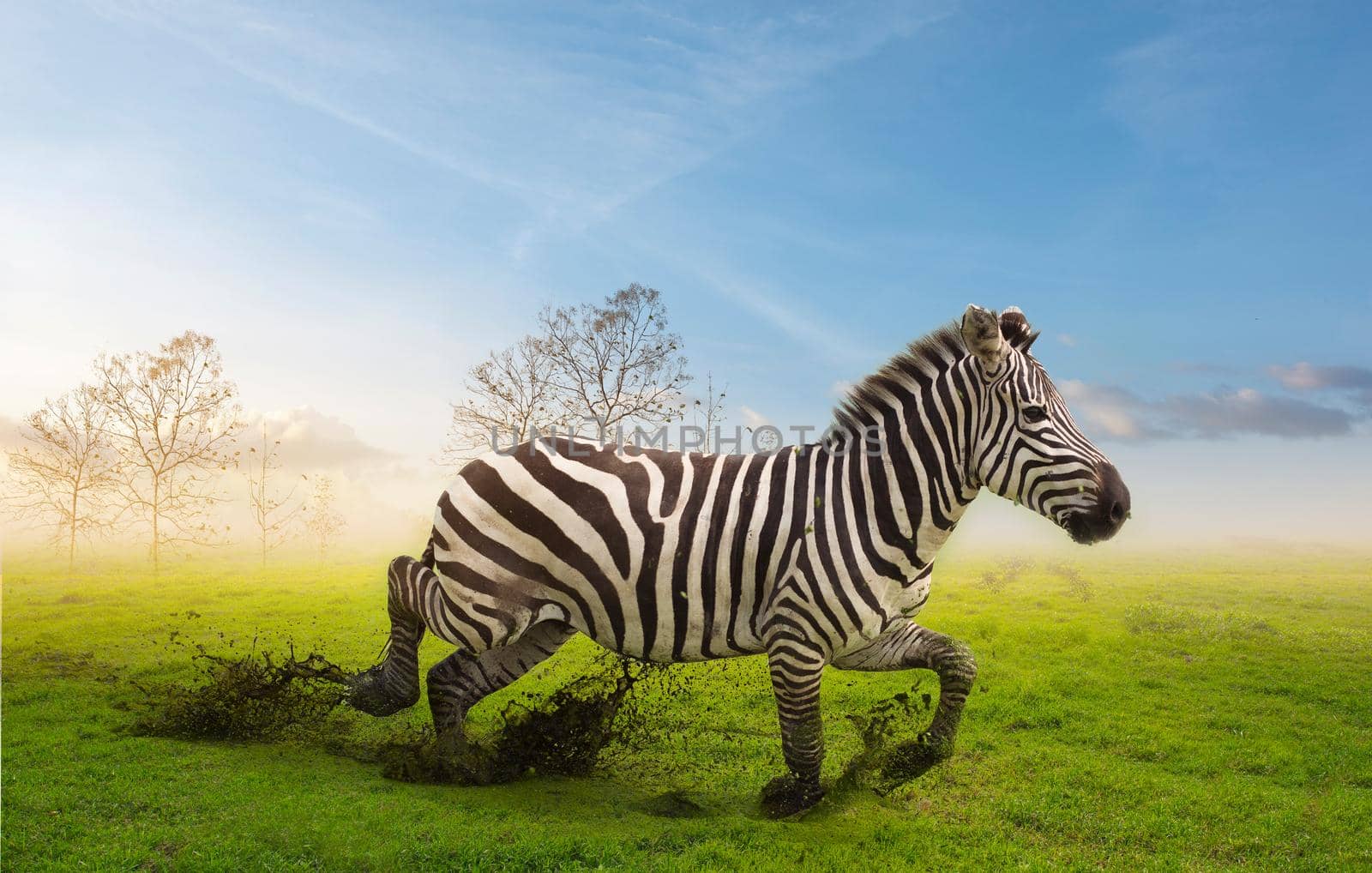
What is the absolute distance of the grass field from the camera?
16.2ft

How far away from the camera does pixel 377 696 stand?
6.31 metres

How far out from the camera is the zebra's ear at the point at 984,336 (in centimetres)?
499

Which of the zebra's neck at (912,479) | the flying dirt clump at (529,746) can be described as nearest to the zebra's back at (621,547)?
the zebra's neck at (912,479)

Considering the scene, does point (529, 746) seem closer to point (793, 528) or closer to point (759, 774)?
point (759, 774)

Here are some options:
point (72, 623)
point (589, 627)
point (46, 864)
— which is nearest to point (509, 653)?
point (589, 627)

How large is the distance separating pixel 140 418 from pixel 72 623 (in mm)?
8003

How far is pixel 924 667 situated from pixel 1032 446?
5.72ft

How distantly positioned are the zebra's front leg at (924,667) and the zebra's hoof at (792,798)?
66 centimetres

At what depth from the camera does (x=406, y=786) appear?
5840 millimetres

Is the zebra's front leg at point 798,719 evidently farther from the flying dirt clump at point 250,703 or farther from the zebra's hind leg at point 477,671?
the flying dirt clump at point 250,703

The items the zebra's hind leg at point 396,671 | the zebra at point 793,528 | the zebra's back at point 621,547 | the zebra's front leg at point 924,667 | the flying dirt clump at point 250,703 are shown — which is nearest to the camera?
the zebra at point 793,528

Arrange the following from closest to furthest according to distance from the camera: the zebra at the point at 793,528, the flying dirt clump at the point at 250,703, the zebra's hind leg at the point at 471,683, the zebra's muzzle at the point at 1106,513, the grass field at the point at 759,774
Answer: the zebra's muzzle at the point at 1106,513
the grass field at the point at 759,774
the zebra at the point at 793,528
the zebra's hind leg at the point at 471,683
the flying dirt clump at the point at 250,703

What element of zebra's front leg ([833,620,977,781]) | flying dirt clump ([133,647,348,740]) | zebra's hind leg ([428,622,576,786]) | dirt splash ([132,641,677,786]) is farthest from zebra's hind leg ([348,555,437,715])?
zebra's front leg ([833,620,977,781])

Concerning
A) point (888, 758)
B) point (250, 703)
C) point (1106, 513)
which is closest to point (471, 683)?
point (250, 703)
